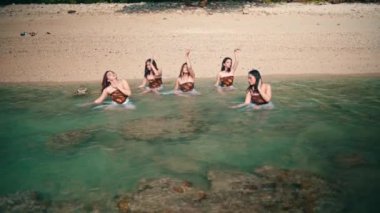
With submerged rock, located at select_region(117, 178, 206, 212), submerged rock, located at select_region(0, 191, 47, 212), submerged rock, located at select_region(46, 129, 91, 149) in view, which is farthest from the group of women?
submerged rock, located at select_region(0, 191, 47, 212)

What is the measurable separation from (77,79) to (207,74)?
484cm

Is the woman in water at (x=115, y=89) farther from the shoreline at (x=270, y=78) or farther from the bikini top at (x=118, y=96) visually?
the shoreline at (x=270, y=78)

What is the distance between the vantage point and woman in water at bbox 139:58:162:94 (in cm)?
1143

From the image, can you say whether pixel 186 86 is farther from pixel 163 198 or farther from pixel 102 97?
pixel 163 198

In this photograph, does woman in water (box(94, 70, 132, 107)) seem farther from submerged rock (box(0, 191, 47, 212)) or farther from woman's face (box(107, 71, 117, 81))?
submerged rock (box(0, 191, 47, 212))

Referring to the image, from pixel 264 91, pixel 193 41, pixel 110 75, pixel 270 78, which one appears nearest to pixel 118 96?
pixel 110 75

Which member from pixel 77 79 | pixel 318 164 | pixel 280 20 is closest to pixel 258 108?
pixel 318 164

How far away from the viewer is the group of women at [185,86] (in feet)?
31.8

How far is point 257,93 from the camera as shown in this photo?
9781 millimetres

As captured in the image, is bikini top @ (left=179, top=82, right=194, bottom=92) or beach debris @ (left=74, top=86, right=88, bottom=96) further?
beach debris @ (left=74, top=86, right=88, bottom=96)

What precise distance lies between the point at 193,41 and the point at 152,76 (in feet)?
14.6

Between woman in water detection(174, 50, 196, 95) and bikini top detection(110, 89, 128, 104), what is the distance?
1.77 m

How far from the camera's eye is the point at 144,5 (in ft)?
68.3

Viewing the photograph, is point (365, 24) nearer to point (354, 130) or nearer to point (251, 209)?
point (354, 130)
